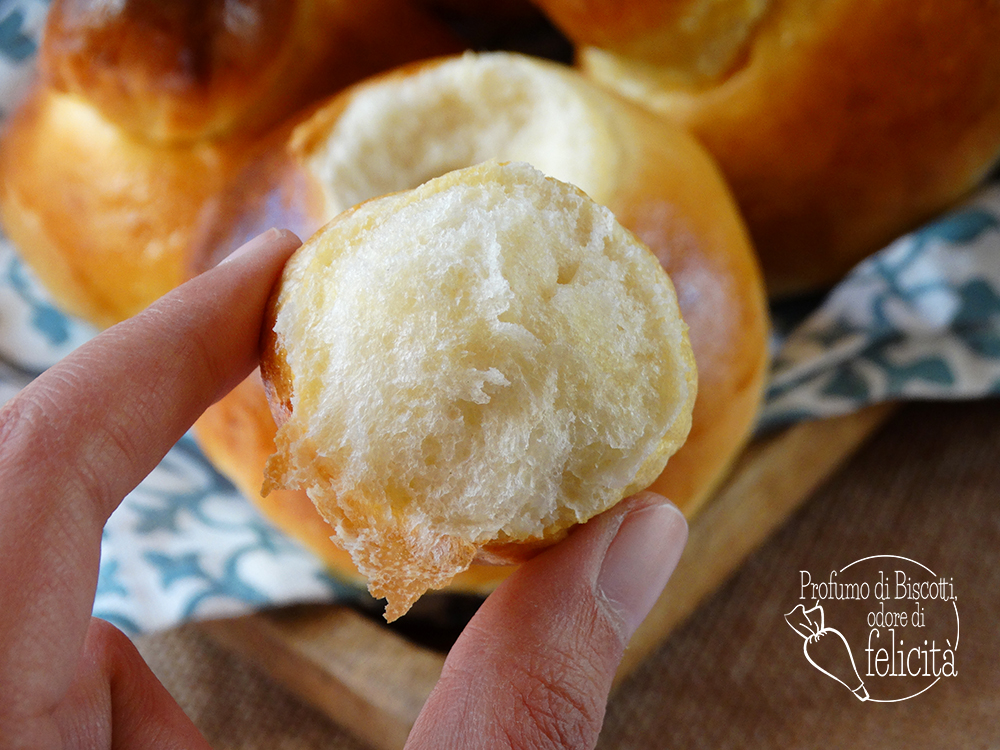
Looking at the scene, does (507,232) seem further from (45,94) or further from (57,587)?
(45,94)

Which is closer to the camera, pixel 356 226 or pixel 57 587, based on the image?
pixel 57 587

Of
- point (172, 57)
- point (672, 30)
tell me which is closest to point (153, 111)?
point (172, 57)

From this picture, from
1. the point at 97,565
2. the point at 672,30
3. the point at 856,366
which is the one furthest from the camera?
the point at 856,366

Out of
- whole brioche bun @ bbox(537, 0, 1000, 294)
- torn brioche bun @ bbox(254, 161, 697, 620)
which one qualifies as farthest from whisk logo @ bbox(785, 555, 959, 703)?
torn brioche bun @ bbox(254, 161, 697, 620)

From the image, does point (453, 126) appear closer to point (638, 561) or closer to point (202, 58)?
point (202, 58)

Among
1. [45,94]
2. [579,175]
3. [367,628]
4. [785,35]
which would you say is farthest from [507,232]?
[45,94]

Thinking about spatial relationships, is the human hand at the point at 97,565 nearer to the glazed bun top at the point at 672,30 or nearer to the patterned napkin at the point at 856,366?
the patterned napkin at the point at 856,366

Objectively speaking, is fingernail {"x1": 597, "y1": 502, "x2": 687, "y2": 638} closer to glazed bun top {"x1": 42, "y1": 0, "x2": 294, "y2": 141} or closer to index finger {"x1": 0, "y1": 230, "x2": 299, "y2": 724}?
index finger {"x1": 0, "y1": 230, "x2": 299, "y2": 724}
